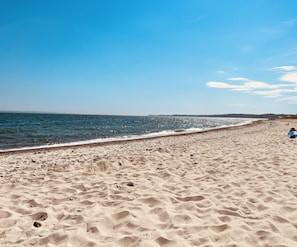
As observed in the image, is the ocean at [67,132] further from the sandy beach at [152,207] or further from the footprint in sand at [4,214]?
the footprint in sand at [4,214]

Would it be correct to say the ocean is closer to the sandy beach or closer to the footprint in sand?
the sandy beach

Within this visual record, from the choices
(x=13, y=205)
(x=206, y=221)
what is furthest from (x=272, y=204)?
(x=13, y=205)

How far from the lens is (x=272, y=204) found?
4.59 m

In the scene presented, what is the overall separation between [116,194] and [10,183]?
284cm

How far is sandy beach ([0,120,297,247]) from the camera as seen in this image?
3.43 meters

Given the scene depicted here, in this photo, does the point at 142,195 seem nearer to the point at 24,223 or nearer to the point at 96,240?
the point at 96,240

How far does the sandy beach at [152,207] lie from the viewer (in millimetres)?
3428

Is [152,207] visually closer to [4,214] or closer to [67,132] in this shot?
[4,214]

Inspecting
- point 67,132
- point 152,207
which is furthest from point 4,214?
point 67,132

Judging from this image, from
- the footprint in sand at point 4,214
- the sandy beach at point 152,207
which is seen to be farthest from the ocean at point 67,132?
the footprint in sand at point 4,214

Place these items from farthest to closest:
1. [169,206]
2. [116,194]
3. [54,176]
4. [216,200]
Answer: [54,176] → [116,194] → [216,200] → [169,206]

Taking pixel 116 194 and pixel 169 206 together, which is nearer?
pixel 169 206

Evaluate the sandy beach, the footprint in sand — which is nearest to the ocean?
the sandy beach

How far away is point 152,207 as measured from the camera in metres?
4.50
